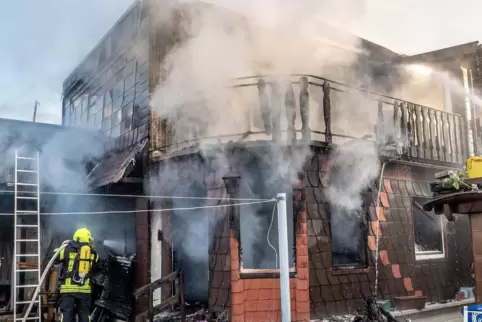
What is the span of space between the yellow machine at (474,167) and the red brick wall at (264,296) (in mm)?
3250

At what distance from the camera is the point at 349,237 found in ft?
32.8

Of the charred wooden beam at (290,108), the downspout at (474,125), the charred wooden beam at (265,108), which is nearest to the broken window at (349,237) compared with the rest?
the charred wooden beam at (290,108)

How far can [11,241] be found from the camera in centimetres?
1145

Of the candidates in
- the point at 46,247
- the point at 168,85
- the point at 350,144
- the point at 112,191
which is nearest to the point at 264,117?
the point at 350,144

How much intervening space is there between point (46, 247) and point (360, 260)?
26.1 ft

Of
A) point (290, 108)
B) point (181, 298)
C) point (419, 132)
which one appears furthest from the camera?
point (419, 132)

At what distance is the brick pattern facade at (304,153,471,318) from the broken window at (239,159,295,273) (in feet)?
1.75

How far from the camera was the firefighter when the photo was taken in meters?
7.54

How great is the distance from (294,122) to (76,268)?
4780mm

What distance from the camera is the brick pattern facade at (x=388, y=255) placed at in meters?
8.91

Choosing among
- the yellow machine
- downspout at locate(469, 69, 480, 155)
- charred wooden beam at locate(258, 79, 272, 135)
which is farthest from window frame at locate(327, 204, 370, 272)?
downspout at locate(469, 69, 480, 155)

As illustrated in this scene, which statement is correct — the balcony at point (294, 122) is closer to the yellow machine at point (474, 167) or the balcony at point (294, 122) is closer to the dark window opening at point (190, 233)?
the dark window opening at point (190, 233)

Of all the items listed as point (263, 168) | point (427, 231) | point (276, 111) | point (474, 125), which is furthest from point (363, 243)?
point (474, 125)

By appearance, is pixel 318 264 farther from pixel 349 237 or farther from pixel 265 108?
pixel 265 108
